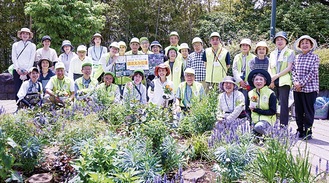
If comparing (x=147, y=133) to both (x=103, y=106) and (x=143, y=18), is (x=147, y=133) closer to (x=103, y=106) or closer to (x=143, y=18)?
(x=103, y=106)

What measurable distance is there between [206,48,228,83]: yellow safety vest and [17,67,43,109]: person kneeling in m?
2.80

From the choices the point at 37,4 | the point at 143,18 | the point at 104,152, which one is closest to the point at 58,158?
the point at 104,152

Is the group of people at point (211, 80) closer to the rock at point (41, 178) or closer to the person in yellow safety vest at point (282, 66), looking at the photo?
the person in yellow safety vest at point (282, 66)

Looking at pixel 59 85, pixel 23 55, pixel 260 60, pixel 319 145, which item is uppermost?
pixel 23 55

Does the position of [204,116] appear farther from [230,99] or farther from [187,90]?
[187,90]

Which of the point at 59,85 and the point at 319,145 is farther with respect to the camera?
the point at 59,85

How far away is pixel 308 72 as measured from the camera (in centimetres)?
497

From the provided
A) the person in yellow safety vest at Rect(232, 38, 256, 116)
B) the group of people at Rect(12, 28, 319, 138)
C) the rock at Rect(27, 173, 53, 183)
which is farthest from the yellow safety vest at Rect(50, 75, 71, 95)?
the person in yellow safety vest at Rect(232, 38, 256, 116)

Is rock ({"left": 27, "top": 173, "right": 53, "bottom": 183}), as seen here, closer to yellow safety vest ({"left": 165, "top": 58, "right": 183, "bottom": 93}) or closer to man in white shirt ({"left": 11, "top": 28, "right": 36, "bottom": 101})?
yellow safety vest ({"left": 165, "top": 58, "right": 183, "bottom": 93})

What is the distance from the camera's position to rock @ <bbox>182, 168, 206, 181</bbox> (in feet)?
9.24

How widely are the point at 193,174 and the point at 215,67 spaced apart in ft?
10.1

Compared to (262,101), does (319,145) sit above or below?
below

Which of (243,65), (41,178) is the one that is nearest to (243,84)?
(243,65)

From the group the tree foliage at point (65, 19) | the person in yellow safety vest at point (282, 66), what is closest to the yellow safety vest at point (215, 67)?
the person in yellow safety vest at point (282, 66)
